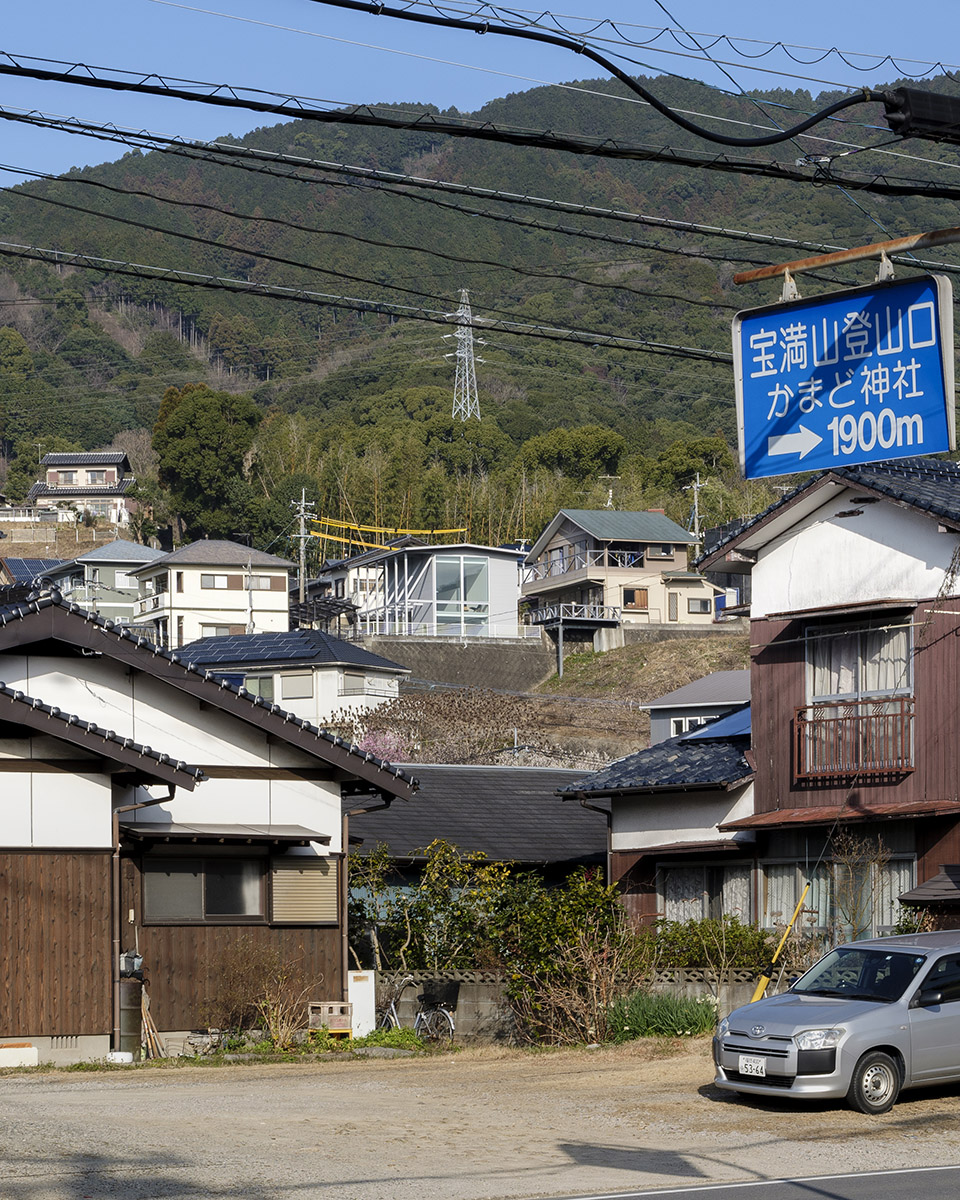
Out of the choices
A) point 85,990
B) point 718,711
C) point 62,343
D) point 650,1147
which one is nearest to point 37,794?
→ point 85,990

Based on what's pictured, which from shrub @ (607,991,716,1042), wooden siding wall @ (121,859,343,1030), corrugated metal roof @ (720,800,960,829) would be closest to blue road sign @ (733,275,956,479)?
shrub @ (607,991,716,1042)

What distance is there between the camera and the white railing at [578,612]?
75.4 meters

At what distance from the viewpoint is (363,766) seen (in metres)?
22.3

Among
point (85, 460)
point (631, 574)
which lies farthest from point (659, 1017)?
point (85, 460)

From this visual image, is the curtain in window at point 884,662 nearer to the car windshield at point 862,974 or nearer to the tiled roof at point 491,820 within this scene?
the car windshield at point 862,974

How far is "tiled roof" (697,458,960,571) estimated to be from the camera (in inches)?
864

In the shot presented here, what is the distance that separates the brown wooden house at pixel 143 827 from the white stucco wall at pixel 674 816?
16.1ft

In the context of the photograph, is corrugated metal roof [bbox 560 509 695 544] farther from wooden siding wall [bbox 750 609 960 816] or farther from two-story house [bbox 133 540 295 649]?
wooden siding wall [bbox 750 609 960 816]

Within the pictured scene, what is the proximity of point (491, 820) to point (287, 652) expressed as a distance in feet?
107

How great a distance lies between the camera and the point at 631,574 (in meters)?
79.2

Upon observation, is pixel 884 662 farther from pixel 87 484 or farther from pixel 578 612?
pixel 87 484

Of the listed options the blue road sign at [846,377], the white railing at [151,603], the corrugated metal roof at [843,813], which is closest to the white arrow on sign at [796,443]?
the blue road sign at [846,377]

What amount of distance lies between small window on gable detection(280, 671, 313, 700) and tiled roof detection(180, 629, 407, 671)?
75 cm

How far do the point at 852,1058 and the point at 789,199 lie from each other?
182875 millimetres
